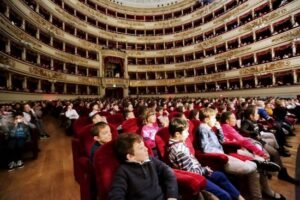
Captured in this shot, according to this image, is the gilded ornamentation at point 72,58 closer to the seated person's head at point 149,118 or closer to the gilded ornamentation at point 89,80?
the gilded ornamentation at point 89,80

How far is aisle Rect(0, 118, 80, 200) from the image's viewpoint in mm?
3180

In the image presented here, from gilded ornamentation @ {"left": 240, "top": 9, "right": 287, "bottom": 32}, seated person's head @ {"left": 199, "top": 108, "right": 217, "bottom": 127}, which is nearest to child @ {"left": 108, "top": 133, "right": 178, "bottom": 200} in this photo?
seated person's head @ {"left": 199, "top": 108, "right": 217, "bottom": 127}

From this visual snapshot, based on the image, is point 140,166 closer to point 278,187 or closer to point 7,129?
point 278,187

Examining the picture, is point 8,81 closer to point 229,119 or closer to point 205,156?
point 229,119

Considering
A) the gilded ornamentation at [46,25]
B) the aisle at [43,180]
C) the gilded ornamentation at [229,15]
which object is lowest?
the aisle at [43,180]

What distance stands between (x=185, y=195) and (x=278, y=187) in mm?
1980

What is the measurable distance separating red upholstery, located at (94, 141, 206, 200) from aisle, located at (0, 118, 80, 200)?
156 cm

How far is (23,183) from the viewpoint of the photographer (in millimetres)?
3600

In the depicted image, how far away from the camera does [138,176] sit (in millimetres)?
1731

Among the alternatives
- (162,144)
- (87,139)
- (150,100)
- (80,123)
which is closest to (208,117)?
(162,144)

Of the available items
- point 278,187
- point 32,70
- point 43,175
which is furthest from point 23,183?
point 32,70

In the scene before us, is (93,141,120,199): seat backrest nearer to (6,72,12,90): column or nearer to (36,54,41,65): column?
(6,72,12,90): column

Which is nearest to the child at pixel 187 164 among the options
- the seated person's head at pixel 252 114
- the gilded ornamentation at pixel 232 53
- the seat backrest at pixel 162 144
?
the seat backrest at pixel 162 144

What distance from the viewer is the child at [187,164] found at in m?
2.21
